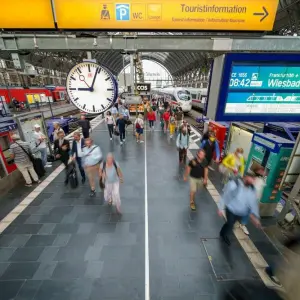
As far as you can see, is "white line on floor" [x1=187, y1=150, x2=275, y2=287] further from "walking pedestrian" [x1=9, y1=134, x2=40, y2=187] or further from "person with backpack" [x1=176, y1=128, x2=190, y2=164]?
"walking pedestrian" [x1=9, y1=134, x2=40, y2=187]

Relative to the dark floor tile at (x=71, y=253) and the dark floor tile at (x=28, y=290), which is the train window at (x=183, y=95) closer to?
the dark floor tile at (x=71, y=253)

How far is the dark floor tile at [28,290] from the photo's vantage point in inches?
122

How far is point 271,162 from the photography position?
15.2ft

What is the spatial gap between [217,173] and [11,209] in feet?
23.6

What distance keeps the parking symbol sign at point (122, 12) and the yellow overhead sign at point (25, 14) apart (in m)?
1.30

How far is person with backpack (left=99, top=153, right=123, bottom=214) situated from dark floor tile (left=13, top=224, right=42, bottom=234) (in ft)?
6.08

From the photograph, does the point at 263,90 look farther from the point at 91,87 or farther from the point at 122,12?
the point at 122,12

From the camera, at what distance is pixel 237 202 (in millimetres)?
3578

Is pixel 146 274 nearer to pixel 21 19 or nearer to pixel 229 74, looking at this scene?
pixel 229 74

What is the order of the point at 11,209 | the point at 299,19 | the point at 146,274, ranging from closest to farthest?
the point at 146,274 < the point at 11,209 < the point at 299,19

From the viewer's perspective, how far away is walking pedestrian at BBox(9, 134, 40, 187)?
228 inches

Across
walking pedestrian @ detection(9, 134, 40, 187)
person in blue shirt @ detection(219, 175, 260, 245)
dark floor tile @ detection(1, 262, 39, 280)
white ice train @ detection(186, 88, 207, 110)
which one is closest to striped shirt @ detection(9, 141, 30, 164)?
walking pedestrian @ detection(9, 134, 40, 187)

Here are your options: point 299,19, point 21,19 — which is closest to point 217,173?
point 21,19

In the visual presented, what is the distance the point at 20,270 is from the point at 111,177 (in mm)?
2524
